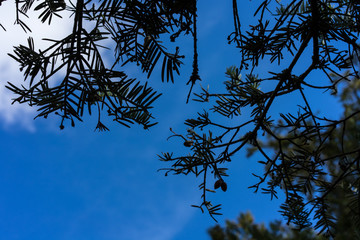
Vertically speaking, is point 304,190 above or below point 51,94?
below

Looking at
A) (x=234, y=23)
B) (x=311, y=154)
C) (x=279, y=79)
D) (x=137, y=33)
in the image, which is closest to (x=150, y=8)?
(x=137, y=33)

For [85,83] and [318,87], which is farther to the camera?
[318,87]

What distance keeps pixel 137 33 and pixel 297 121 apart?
395 millimetres

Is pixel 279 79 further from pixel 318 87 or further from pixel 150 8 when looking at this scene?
pixel 150 8

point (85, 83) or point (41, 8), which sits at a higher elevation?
point (41, 8)

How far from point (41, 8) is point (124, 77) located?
1.01 ft

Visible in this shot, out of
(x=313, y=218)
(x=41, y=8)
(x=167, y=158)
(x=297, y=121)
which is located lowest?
(x=313, y=218)

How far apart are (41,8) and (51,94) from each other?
0.82 ft

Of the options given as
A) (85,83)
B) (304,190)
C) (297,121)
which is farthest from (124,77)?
(304,190)

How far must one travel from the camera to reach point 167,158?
0.84 metres

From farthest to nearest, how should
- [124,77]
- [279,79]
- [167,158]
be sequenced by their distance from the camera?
[167,158]
[279,79]
[124,77]

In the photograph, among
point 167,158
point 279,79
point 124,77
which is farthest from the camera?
point 167,158

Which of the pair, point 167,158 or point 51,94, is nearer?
→ point 51,94

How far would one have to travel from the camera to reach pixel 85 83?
1.98 ft
